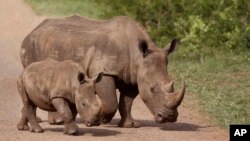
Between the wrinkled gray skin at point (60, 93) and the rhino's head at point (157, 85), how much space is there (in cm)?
88

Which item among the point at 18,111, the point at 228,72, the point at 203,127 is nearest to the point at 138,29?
the point at 203,127

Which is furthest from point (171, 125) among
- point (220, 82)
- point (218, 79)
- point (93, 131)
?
point (218, 79)

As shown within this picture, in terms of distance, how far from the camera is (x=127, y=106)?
479 inches

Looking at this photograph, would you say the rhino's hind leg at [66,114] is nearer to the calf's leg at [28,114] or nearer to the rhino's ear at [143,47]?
the calf's leg at [28,114]

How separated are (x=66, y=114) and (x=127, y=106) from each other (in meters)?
1.49

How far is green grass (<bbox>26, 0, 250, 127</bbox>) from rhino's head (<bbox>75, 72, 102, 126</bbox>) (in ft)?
7.44

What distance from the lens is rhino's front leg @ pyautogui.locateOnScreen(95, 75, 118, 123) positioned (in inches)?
456

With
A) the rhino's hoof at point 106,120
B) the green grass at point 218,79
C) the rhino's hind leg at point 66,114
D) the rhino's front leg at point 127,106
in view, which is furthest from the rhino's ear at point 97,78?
the green grass at point 218,79

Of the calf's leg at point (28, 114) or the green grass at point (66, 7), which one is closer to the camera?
the calf's leg at point (28, 114)

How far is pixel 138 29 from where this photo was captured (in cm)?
1216

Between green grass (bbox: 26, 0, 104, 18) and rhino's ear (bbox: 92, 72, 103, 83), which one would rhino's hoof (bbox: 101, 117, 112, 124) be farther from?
green grass (bbox: 26, 0, 104, 18)

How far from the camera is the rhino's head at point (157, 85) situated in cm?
1138

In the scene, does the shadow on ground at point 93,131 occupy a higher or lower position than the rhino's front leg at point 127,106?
lower

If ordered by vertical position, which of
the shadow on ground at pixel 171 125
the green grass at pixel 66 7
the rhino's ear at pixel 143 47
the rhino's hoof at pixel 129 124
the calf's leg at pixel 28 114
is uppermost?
the green grass at pixel 66 7
